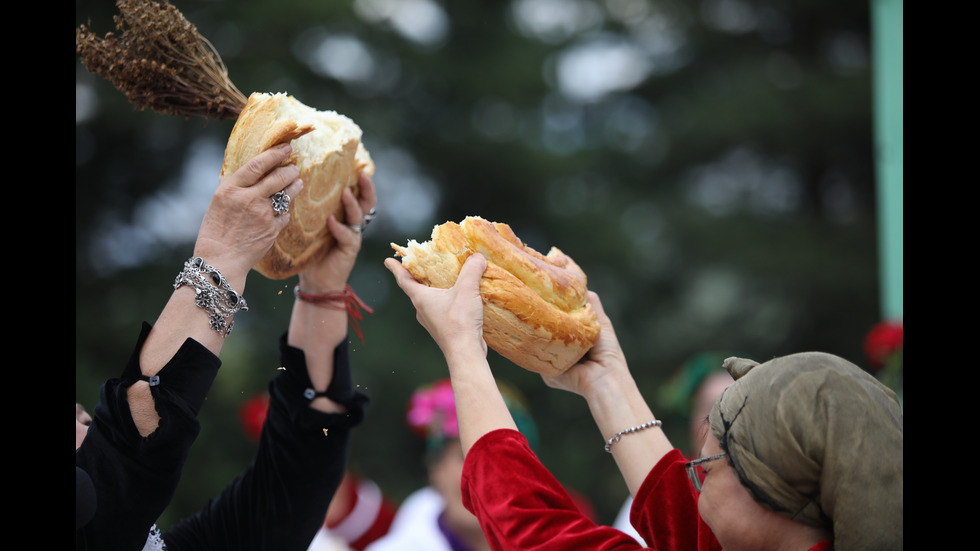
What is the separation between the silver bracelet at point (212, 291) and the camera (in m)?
2.00

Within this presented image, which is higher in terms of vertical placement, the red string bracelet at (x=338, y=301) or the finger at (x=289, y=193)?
the finger at (x=289, y=193)

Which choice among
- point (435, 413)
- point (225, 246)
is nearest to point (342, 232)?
point (225, 246)

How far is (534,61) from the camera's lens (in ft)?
34.1

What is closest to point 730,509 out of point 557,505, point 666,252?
point 557,505

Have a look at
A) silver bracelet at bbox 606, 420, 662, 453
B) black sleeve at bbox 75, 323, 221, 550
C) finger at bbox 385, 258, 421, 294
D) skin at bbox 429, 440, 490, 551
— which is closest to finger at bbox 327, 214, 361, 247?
finger at bbox 385, 258, 421, 294

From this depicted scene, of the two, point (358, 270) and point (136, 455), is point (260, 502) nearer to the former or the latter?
point (136, 455)

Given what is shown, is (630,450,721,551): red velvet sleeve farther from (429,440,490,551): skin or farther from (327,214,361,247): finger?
(429,440,490,551): skin

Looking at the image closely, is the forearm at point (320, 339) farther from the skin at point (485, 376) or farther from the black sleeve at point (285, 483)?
the skin at point (485, 376)

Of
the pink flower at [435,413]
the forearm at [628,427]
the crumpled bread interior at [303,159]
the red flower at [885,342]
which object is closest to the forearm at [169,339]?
the crumpled bread interior at [303,159]

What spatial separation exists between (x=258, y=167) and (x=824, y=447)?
154 centimetres

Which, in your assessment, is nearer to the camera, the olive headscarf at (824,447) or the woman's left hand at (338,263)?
the olive headscarf at (824,447)

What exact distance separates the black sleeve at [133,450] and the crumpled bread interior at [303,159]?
592 millimetres

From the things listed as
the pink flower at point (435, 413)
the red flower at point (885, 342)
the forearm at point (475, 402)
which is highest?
the forearm at point (475, 402)

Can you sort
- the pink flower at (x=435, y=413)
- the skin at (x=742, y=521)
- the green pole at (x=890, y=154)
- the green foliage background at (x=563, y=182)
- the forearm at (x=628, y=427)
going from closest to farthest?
the skin at (x=742, y=521)
the forearm at (x=628, y=427)
the pink flower at (x=435, y=413)
the green pole at (x=890, y=154)
the green foliage background at (x=563, y=182)
